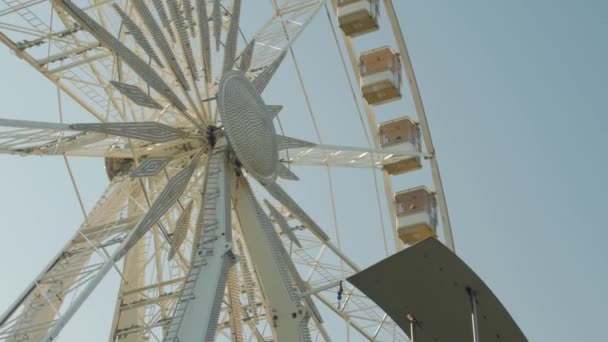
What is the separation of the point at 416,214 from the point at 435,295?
8071 millimetres

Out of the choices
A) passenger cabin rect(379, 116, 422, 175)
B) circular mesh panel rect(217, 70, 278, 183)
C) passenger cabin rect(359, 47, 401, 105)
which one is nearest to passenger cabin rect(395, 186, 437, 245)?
passenger cabin rect(379, 116, 422, 175)

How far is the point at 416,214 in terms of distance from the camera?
77.6ft

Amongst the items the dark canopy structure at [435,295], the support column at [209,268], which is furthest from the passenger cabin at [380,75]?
the dark canopy structure at [435,295]

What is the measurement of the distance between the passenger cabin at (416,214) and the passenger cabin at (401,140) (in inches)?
21.5

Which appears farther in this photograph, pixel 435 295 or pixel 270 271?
pixel 270 271

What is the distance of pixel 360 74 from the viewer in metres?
24.5

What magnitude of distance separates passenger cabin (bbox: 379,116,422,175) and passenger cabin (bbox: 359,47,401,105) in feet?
2.12

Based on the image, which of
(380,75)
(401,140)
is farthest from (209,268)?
(380,75)

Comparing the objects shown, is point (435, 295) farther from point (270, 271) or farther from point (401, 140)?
point (401, 140)

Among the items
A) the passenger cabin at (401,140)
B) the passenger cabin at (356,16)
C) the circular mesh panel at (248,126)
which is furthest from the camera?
the passenger cabin at (356,16)

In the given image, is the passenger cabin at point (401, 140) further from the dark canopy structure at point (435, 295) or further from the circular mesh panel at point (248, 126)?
the dark canopy structure at point (435, 295)

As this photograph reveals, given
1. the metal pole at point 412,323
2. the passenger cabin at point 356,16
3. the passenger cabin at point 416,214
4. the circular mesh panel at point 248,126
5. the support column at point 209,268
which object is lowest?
the metal pole at point 412,323

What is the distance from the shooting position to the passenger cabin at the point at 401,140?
23.9 m

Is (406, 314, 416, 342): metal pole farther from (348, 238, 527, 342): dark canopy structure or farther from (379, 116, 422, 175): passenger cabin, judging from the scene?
(379, 116, 422, 175): passenger cabin
